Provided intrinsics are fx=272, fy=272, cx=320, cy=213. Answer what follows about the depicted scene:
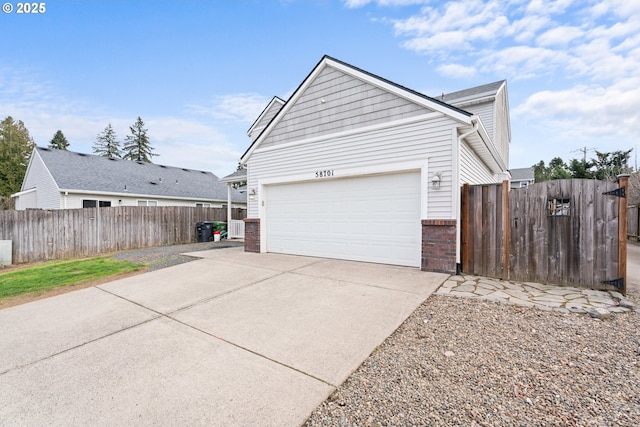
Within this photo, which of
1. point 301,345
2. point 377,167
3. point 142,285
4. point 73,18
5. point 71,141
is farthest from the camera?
point 71,141

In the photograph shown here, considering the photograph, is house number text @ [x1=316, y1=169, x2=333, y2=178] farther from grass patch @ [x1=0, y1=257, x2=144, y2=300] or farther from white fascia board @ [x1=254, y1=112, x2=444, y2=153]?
grass patch @ [x1=0, y1=257, x2=144, y2=300]

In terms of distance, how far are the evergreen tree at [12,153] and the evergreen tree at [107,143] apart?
11.1m

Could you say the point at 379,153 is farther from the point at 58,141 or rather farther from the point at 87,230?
the point at 58,141

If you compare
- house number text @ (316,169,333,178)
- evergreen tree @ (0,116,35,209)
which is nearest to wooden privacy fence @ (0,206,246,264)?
house number text @ (316,169,333,178)

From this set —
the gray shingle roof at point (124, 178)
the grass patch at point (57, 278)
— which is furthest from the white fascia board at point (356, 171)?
the gray shingle roof at point (124, 178)

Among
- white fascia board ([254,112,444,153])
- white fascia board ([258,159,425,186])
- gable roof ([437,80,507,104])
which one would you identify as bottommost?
white fascia board ([258,159,425,186])

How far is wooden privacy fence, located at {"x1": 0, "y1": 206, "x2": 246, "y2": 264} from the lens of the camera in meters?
9.80

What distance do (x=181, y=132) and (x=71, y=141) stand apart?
31227mm

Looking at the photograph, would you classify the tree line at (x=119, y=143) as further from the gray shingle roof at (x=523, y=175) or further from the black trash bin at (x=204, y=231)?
the gray shingle roof at (x=523, y=175)

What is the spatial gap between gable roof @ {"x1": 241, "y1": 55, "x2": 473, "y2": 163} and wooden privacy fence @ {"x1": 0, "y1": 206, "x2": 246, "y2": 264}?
6.34m

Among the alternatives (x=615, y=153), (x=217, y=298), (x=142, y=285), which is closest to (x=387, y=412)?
(x=217, y=298)

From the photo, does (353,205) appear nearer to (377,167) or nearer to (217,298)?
(377,167)

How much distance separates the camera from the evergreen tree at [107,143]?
39.2 meters

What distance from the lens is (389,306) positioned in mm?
3865
